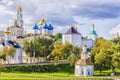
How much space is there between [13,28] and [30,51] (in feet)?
112

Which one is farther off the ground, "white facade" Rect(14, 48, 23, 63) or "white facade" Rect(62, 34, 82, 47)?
"white facade" Rect(62, 34, 82, 47)

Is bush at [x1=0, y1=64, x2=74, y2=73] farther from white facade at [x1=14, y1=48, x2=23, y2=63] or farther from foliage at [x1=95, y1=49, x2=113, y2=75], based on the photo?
white facade at [x1=14, y1=48, x2=23, y2=63]

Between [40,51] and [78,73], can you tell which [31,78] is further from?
[40,51]

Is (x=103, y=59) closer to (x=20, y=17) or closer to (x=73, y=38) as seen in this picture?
(x=73, y=38)

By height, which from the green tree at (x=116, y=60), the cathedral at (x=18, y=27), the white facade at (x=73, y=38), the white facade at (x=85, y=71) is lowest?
the white facade at (x=85, y=71)

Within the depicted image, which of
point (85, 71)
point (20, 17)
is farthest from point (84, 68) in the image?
point (20, 17)

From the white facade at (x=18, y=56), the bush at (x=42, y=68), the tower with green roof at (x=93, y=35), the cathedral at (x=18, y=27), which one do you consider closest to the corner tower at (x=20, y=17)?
the cathedral at (x=18, y=27)

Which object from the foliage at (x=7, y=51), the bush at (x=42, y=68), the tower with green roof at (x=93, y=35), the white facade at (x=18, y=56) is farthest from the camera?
the tower with green roof at (x=93, y=35)

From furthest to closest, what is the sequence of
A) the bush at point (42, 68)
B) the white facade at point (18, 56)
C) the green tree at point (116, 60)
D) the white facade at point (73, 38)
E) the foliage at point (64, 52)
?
the white facade at point (73, 38) < the white facade at point (18, 56) < the foliage at point (64, 52) < the bush at point (42, 68) < the green tree at point (116, 60)

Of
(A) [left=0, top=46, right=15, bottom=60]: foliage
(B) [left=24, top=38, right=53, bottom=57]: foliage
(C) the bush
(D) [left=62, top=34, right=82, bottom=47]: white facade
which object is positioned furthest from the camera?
(D) [left=62, top=34, right=82, bottom=47]: white facade

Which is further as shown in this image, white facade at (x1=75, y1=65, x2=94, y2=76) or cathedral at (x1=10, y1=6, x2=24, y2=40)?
cathedral at (x1=10, y1=6, x2=24, y2=40)

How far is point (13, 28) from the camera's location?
407ft

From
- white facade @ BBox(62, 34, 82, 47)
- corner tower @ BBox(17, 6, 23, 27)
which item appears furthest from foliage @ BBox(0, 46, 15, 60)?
corner tower @ BBox(17, 6, 23, 27)

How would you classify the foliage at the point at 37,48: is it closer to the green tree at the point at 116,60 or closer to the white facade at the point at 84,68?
the white facade at the point at 84,68
